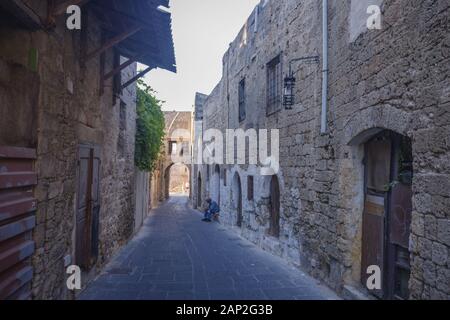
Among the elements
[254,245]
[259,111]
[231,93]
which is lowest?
[254,245]

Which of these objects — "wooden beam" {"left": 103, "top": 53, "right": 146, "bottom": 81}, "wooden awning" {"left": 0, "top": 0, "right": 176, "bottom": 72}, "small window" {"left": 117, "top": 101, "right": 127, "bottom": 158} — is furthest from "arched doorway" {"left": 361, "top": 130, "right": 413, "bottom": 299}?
"small window" {"left": 117, "top": 101, "right": 127, "bottom": 158}

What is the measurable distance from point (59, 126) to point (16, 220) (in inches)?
49.4

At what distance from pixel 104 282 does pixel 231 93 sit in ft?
27.2

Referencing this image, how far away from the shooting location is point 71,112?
4141 millimetres

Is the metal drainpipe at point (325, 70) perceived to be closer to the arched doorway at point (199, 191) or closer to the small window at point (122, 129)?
the small window at point (122, 129)

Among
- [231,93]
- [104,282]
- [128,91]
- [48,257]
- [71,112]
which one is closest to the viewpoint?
[48,257]

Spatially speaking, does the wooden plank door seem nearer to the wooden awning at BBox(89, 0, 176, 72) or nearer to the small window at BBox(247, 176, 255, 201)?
the wooden awning at BBox(89, 0, 176, 72)

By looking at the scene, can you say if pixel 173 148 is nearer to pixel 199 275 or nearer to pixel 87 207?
pixel 199 275

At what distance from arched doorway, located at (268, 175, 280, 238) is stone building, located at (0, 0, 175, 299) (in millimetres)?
3549

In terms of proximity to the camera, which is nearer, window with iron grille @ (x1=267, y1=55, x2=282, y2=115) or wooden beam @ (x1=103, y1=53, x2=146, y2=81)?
wooden beam @ (x1=103, y1=53, x2=146, y2=81)

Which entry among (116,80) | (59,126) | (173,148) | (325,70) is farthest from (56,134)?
(173,148)

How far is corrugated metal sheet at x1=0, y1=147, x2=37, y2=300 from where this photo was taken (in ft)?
8.32

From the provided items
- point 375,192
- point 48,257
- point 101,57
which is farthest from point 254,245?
point 48,257
